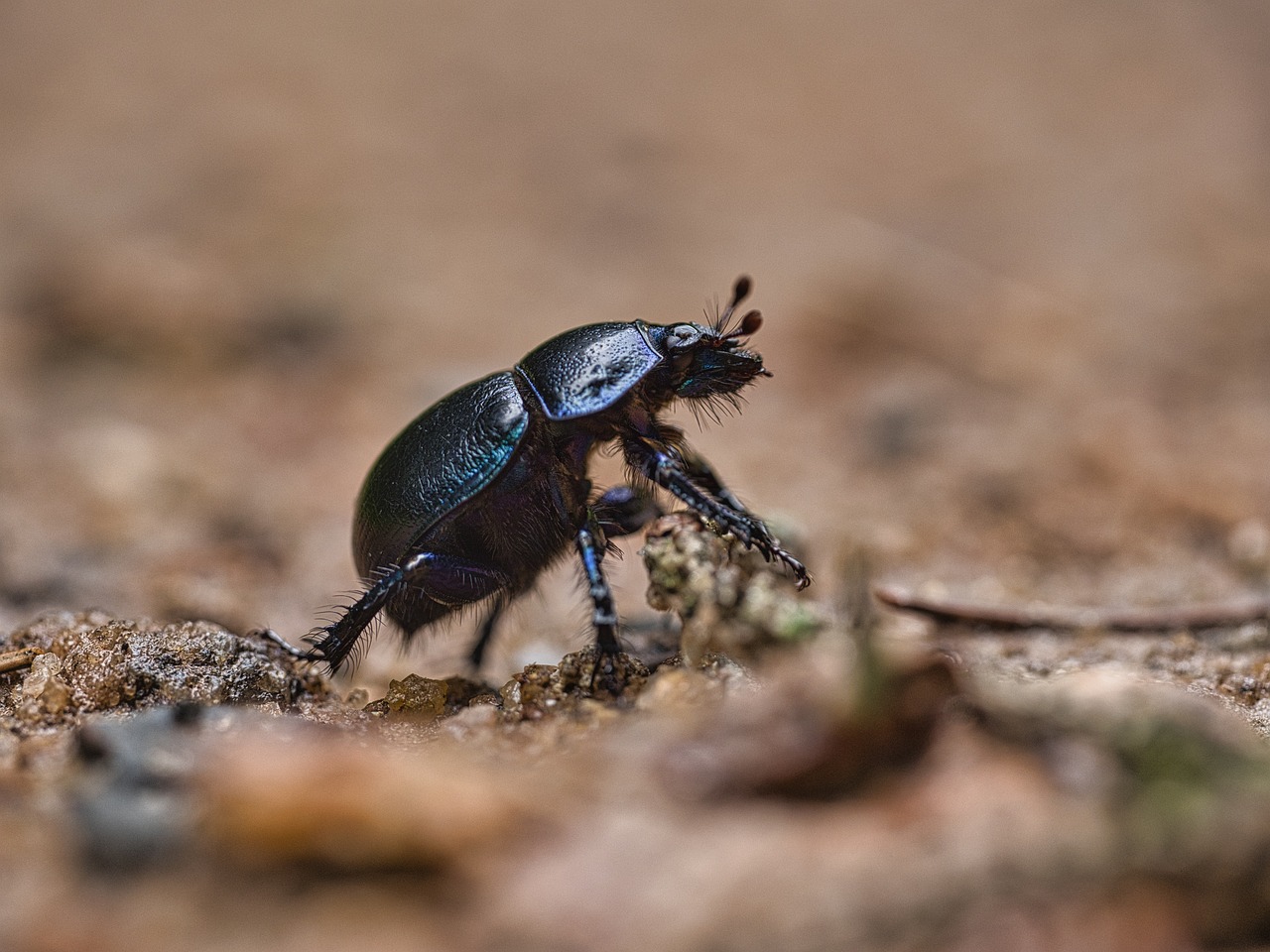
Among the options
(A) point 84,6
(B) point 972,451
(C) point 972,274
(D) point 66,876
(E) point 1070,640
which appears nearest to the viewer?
(D) point 66,876

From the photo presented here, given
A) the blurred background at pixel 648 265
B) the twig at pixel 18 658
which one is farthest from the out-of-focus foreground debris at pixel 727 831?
the blurred background at pixel 648 265

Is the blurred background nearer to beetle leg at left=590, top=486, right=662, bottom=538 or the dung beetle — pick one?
beetle leg at left=590, top=486, right=662, bottom=538

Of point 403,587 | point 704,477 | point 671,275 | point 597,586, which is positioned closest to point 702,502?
point 597,586

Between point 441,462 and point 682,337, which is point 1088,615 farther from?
point 441,462

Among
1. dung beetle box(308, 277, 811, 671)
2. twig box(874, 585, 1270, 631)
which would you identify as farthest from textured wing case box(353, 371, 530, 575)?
twig box(874, 585, 1270, 631)

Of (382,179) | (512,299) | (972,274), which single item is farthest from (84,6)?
(972,274)

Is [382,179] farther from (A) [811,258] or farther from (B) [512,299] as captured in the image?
(A) [811,258]
